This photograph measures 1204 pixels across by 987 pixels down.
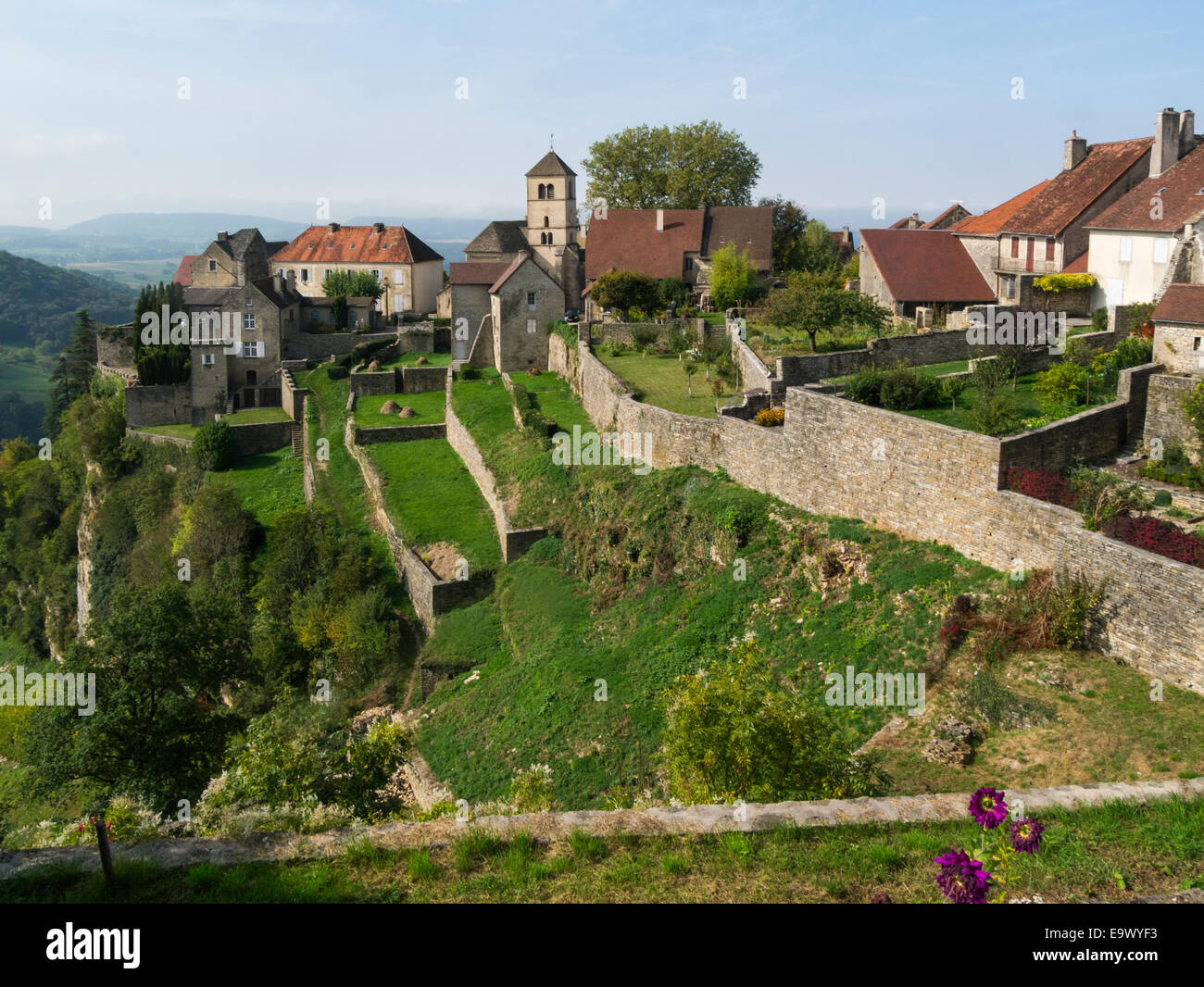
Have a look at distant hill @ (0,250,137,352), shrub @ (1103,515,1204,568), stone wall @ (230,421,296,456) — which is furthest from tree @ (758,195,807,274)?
distant hill @ (0,250,137,352)

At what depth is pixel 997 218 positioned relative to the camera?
37.9m

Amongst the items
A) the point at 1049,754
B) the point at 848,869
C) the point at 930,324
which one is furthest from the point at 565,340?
the point at 848,869

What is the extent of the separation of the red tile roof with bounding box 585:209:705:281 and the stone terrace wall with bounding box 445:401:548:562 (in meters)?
13.7

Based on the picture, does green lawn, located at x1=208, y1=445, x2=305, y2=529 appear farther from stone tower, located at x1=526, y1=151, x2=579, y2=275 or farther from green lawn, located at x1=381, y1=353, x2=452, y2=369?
stone tower, located at x1=526, y1=151, x2=579, y2=275

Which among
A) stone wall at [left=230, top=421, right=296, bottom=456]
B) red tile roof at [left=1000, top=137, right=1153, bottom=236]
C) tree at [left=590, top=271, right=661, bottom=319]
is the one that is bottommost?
stone wall at [left=230, top=421, right=296, bottom=456]

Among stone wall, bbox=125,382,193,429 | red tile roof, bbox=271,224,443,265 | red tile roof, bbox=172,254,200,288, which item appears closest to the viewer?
stone wall, bbox=125,382,193,429

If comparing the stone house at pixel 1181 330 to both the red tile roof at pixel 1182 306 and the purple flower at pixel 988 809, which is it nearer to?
the red tile roof at pixel 1182 306

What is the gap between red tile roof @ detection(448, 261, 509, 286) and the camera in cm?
4931

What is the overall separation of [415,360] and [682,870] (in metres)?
45.9

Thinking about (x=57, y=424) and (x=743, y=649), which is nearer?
(x=743, y=649)

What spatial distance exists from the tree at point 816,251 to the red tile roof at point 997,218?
1340cm

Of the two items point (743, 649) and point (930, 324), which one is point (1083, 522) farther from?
point (930, 324)

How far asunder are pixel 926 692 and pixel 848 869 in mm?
7722
